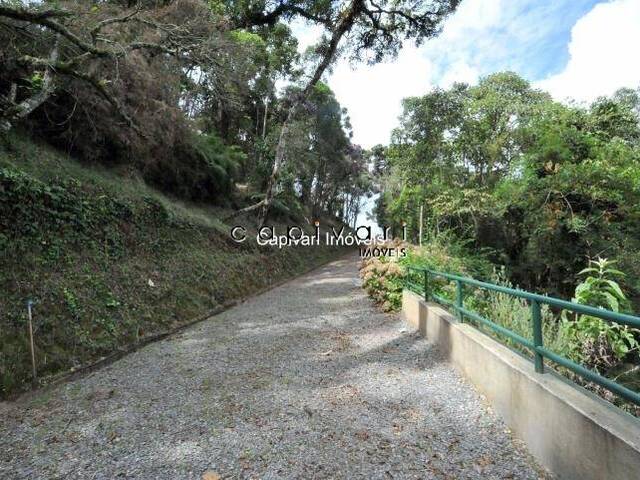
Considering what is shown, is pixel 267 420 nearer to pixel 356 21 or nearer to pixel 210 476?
pixel 210 476

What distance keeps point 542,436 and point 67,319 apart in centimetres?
531

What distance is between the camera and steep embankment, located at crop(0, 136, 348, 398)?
4582 mm

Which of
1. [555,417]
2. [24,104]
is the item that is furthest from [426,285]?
[24,104]

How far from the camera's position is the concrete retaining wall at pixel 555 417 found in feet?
6.00

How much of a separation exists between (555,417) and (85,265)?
623 centimetres

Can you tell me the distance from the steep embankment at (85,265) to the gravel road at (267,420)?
605mm

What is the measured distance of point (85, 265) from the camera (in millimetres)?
5859

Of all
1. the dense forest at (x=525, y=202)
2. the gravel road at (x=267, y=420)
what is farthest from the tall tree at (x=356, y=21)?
the gravel road at (x=267, y=420)

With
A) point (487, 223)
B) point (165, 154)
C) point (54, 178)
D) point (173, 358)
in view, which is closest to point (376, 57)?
point (487, 223)

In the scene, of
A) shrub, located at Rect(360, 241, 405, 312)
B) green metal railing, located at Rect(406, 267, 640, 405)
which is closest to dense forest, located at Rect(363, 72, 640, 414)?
shrub, located at Rect(360, 241, 405, 312)

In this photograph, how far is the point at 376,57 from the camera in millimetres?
13570

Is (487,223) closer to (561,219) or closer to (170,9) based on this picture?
(561,219)

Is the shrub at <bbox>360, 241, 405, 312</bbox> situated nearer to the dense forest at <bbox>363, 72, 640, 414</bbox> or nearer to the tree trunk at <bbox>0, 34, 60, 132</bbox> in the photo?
the dense forest at <bbox>363, 72, 640, 414</bbox>

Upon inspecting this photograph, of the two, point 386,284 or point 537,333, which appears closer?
point 537,333
